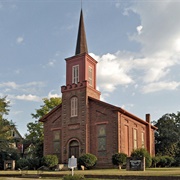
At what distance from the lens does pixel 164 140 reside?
167 feet

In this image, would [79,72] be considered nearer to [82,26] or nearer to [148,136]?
[82,26]

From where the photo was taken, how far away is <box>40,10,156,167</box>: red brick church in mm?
33750

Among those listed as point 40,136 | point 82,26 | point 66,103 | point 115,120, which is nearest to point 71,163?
point 115,120

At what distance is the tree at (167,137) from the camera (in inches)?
1969

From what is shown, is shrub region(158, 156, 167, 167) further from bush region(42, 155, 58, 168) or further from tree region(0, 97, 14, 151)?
tree region(0, 97, 14, 151)

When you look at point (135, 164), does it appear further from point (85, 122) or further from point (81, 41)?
point (81, 41)

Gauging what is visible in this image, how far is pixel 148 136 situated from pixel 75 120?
40.4 feet

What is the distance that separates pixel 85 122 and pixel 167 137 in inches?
831

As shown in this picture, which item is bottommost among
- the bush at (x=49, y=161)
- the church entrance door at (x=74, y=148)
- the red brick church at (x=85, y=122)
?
the bush at (x=49, y=161)

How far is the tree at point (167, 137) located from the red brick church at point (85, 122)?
460 inches

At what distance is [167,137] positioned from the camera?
50625 millimetres

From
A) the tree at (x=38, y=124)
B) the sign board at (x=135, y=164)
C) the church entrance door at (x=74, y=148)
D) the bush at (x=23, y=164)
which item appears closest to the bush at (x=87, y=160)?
the church entrance door at (x=74, y=148)

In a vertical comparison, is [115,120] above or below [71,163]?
above

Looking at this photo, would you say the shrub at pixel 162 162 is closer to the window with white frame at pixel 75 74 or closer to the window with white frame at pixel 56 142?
the window with white frame at pixel 56 142
